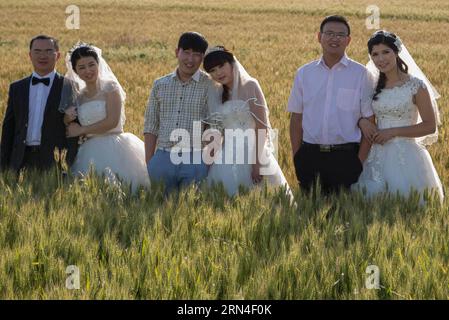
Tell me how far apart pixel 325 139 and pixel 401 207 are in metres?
0.94

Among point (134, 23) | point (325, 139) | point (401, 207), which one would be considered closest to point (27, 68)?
point (325, 139)

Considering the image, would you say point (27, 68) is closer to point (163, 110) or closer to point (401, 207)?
point (163, 110)

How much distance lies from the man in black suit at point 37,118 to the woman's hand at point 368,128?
2242 mm

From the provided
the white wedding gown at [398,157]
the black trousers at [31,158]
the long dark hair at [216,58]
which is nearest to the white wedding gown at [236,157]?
the long dark hair at [216,58]

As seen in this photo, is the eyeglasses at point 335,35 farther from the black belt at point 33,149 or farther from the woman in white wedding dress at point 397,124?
the black belt at point 33,149

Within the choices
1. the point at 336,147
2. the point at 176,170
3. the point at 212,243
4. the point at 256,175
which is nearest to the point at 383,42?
the point at 336,147

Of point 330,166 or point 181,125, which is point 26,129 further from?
point 330,166

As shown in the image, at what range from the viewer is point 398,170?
5223 millimetres

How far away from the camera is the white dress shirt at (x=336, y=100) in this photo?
519 centimetres

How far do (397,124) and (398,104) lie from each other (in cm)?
17

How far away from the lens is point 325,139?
17.2 ft

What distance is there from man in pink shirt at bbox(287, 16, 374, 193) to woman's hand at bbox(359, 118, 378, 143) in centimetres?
5

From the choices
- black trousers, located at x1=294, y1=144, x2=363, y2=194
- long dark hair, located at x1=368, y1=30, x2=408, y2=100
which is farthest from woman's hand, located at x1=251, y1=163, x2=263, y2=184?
long dark hair, located at x1=368, y1=30, x2=408, y2=100

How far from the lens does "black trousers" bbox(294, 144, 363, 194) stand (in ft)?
17.1
